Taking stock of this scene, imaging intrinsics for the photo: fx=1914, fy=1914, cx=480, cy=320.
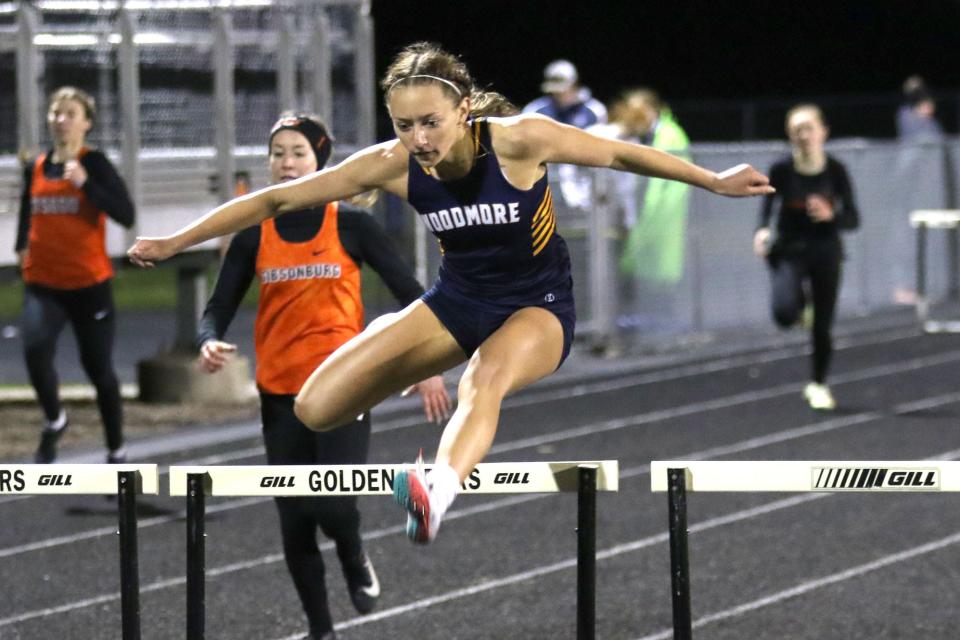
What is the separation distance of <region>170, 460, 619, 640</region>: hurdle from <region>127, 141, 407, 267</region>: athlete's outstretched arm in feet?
2.10

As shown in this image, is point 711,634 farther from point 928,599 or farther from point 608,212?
point 608,212

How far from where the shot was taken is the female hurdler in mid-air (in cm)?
545

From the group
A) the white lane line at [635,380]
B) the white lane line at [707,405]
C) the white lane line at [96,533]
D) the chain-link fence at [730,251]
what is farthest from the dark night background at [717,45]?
the white lane line at [96,533]

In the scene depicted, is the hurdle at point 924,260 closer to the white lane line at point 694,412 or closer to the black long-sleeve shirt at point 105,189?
the white lane line at point 694,412

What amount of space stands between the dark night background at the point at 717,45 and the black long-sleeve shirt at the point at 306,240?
90.3 ft

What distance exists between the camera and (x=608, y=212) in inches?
627

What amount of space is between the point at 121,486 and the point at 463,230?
4.04 ft

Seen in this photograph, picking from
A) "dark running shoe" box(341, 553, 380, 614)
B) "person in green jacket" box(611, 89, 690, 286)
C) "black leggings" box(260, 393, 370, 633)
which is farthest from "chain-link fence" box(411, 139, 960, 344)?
"black leggings" box(260, 393, 370, 633)

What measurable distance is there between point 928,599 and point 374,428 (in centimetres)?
556

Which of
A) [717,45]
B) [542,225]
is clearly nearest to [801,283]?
[542,225]

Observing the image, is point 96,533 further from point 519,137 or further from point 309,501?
point 519,137

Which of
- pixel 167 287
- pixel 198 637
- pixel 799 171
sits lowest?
pixel 167 287

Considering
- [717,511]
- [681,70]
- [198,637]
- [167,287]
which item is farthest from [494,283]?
[681,70]

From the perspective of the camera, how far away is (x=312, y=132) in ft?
21.6
